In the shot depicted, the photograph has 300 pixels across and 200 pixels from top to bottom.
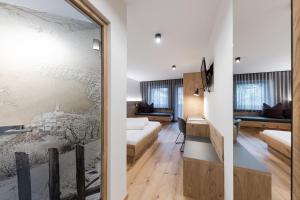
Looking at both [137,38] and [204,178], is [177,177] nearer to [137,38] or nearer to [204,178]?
[204,178]

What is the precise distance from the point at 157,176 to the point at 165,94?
229 inches

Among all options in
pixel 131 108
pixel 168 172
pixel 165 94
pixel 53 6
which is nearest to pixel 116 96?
pixel 53 6

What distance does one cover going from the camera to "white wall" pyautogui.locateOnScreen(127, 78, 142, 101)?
706cm

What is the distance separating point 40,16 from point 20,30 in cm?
18

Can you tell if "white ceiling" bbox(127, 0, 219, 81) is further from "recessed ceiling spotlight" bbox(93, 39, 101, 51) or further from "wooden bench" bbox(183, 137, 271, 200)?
"wooden bench" bbox(183, 137, 271, 200)

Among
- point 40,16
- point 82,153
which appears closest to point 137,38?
point 40,16

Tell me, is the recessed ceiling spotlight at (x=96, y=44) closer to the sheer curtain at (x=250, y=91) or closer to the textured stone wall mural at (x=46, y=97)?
the textured stone wall mural at (x=46, y=97)

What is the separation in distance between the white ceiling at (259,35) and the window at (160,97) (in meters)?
6.47

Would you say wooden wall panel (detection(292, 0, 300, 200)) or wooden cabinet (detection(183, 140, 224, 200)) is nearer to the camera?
wooden wall panel (detection(292, 0, 300, 200))

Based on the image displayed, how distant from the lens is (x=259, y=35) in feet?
3.02

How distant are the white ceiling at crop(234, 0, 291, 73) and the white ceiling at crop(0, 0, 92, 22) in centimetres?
136

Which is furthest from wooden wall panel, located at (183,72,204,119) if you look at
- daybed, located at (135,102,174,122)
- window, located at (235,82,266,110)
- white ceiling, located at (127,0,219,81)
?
window, located at (235,82,266,110)

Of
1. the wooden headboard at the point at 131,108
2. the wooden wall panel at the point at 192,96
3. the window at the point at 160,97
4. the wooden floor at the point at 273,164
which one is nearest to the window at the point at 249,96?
the wooden floor at the point at 273,164

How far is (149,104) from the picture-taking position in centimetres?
778
